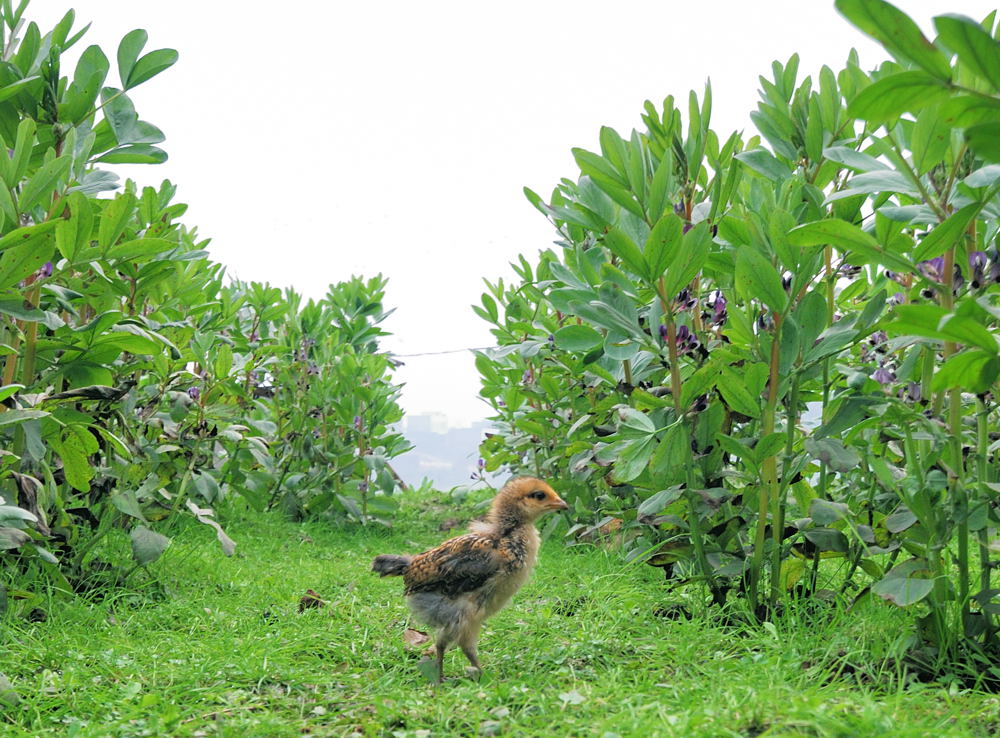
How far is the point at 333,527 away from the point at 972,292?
501 cm

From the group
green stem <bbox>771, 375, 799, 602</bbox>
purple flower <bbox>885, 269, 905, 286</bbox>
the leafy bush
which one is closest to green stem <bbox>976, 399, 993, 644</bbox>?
green stem <bbox>771, 375, 799, 602</bbox>

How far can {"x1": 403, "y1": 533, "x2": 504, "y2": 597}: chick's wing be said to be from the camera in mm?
3289

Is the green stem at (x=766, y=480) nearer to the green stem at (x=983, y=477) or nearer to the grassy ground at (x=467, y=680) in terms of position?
the grassy ground at (x=467, y=680)

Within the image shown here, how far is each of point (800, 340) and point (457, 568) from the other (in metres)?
1.53

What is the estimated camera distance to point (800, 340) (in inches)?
114

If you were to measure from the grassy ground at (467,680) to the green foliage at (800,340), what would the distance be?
0.87 feet

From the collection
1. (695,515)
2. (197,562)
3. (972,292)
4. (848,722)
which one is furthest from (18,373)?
(972,292)

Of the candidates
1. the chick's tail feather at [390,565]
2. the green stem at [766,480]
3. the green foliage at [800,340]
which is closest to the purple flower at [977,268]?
the green foliage at [800,340]

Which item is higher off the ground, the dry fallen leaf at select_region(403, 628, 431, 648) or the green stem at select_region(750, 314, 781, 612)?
the green stem at select_region(750, 314, 781, 612)

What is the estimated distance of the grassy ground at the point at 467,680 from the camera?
235 centimetres

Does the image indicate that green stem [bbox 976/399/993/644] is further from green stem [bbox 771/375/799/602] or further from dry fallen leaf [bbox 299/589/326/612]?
dry fallen leaf [bbox 299/589/326/612]

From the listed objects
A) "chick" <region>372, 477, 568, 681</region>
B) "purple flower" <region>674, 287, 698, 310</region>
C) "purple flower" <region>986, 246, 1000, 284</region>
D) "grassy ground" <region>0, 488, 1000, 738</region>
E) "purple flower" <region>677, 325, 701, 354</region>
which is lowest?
"grassy ground" <region>0, 488, 1000, 738</region>

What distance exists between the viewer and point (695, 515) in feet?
10.4

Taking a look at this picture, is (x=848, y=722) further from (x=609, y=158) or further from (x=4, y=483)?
(x=4, y=483)
